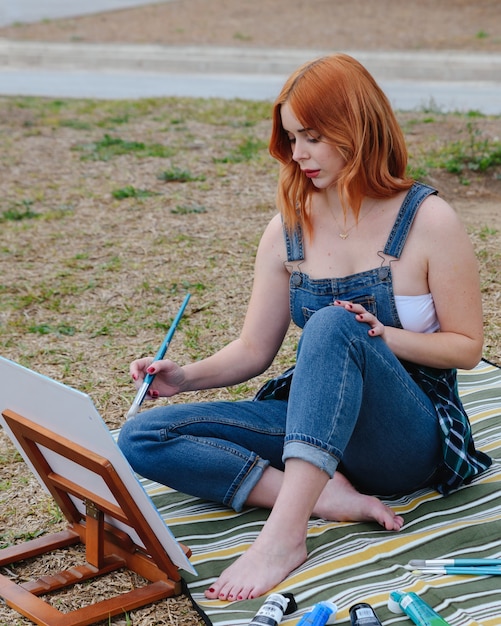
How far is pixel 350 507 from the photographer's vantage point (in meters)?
2.68

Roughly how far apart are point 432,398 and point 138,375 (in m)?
0.79

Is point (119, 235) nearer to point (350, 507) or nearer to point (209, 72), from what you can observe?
point (350, 507)

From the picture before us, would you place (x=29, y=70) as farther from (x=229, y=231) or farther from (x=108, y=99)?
(x=229, y=231)

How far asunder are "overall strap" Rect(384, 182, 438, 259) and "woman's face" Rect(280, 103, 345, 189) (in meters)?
0.20

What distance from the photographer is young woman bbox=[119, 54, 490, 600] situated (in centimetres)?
243

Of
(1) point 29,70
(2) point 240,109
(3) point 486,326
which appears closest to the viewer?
(3) point 486,326

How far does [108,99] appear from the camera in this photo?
9.59 meters

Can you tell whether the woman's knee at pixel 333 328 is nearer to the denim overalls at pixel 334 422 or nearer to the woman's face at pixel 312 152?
the denim overalls at pixel 334 422

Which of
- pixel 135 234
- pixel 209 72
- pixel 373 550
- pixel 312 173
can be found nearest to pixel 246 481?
pixel 373 550

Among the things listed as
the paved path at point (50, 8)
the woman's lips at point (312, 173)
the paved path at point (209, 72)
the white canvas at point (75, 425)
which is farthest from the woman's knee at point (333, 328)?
the paved path at point (50, 8)

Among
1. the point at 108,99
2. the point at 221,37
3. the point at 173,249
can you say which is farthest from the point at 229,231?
the point at 221,37

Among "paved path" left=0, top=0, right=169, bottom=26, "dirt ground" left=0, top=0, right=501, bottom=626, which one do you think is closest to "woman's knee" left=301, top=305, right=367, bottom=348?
"dirt ground" left=0, top=0, right=501, bottom=626

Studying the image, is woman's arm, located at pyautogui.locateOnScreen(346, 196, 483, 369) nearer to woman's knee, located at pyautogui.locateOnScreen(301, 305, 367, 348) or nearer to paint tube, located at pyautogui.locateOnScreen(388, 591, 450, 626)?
woman's knee, located at pyautogui.locateOnScreen(301, 305, 367, 348)

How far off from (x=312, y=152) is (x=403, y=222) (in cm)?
31
